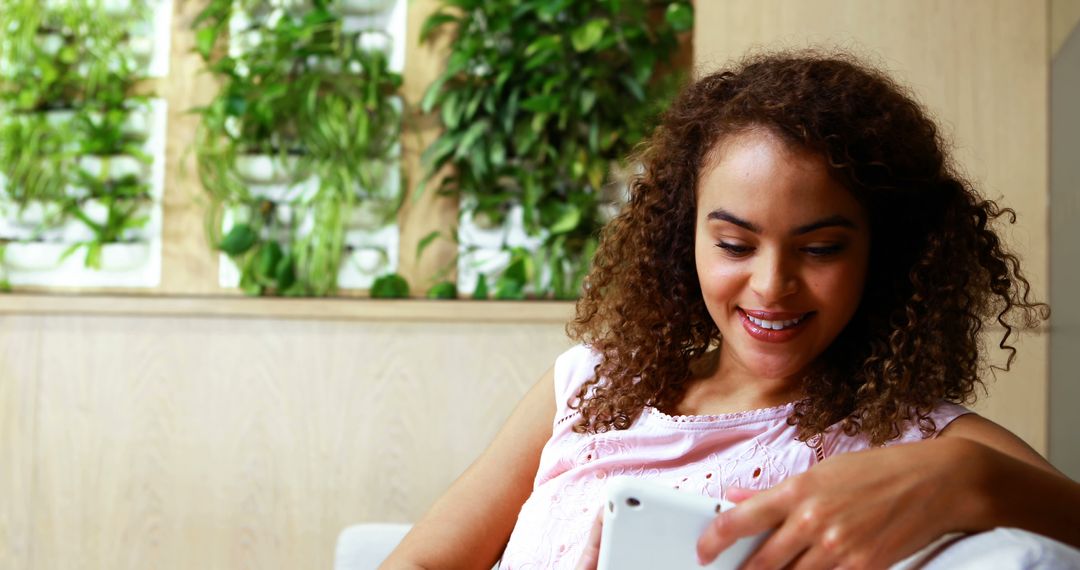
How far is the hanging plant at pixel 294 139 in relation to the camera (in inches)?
99.3

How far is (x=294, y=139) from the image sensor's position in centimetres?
261

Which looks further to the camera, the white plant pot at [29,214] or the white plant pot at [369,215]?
the white plant pot at [29,214]

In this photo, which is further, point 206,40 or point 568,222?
point 206,40

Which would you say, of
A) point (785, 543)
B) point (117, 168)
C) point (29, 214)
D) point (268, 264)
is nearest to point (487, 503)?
point (785, 543)

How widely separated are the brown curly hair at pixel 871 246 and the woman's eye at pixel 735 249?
114 mm

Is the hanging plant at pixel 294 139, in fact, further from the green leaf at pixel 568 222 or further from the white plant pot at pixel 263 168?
the green leaf at pixel 568 222

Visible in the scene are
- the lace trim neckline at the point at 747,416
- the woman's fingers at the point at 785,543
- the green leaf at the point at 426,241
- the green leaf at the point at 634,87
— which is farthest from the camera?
the green leaf at the point at 426,241

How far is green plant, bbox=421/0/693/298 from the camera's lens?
7.89ft

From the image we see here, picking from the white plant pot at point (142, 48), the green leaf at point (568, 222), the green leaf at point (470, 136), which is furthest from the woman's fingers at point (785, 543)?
the white plant pot at point (142, 48)

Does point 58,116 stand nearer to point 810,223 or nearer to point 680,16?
point 680,16

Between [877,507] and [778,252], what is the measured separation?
311 mm

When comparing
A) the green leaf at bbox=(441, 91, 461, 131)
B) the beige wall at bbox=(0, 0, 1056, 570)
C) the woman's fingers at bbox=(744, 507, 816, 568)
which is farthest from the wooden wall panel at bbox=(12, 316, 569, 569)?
the woman's fingers at bbox=(744, 507, 816, 568)

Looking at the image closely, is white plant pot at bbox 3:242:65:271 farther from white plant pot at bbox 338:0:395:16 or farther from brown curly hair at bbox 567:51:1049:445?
brown curly hair at bbox 567:51:1049:445

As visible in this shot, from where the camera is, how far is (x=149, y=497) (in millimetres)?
2375
